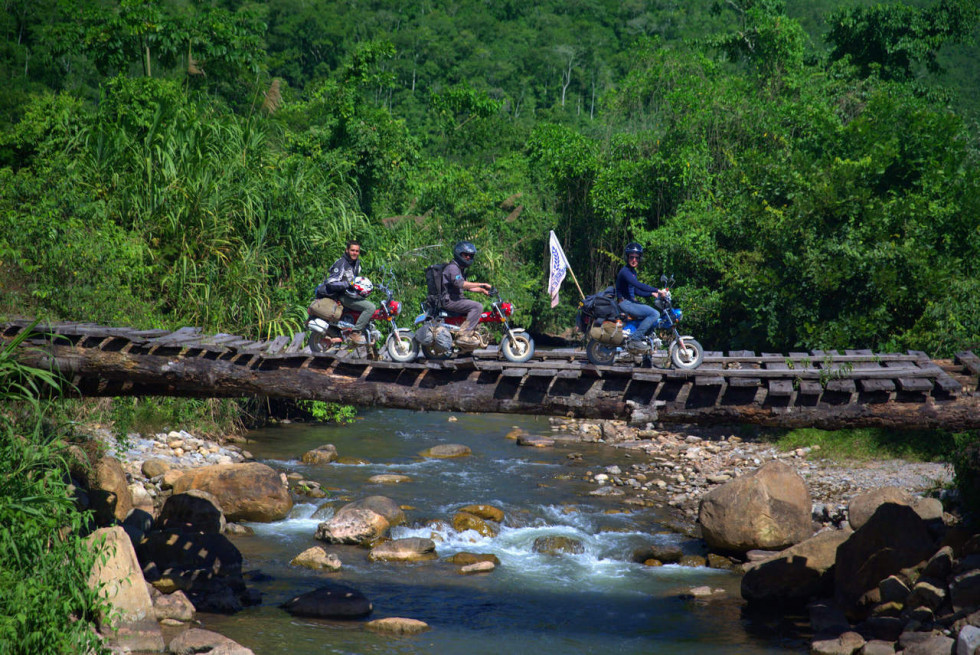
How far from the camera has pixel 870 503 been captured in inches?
508

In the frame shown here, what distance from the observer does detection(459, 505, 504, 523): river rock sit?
14.7m

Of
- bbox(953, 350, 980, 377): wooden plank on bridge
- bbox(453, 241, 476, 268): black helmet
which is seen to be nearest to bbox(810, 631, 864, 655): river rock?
bbox(953, 350, 980, 377): wooden plank on bridge

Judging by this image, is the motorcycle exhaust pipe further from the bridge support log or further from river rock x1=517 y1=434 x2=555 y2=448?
river rock x1=517 y1=434 x2=555 y2=448

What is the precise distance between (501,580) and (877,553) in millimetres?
4970

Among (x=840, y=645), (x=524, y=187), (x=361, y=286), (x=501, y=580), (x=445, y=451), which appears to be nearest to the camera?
(x=840, y=645)

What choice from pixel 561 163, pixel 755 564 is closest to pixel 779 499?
pixel 755 564

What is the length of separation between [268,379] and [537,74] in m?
53.8

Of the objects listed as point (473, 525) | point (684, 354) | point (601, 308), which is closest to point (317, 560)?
point (473, 525)

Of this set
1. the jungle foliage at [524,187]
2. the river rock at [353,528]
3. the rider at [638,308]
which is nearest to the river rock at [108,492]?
the river rock at [353,528]

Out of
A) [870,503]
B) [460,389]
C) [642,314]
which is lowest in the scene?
[870,503]

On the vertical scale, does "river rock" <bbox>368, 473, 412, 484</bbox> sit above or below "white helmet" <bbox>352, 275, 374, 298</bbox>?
below

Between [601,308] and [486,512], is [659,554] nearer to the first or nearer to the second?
[486,512]

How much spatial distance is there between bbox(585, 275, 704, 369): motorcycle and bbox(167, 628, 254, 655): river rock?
5.44 meters

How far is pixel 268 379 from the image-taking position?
10.0m
